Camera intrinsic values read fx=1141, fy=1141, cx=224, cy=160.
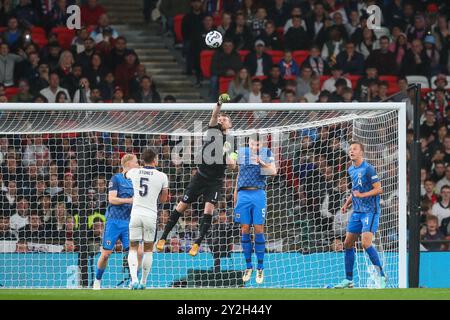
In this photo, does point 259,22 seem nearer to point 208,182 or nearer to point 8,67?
point 8,67

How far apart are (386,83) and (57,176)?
636 centimetres

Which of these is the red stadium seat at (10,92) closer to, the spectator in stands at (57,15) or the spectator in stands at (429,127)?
the spectator in stands at (57,15)

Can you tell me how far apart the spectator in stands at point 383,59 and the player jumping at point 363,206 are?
6373 millimetres

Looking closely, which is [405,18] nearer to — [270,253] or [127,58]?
[127,58]

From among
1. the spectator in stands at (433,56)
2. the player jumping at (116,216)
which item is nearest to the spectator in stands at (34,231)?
the player jumping at (116,216)

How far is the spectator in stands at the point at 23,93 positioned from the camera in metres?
17.8

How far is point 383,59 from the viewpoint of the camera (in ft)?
65.8

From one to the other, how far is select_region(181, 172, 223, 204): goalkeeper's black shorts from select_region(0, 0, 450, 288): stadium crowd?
871 mm

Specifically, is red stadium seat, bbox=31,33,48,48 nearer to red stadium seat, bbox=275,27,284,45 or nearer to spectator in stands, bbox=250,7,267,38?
spectator in stands, bbox=250,7,267,38

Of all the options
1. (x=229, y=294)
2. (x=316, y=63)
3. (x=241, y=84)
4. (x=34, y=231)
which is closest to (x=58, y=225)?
(x=34, y=231)

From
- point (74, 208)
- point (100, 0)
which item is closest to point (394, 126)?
point (74, 208)

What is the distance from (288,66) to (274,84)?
685 millimetres

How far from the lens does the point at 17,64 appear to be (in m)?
18.5

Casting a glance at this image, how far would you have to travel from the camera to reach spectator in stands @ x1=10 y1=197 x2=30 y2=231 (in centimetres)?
1538
